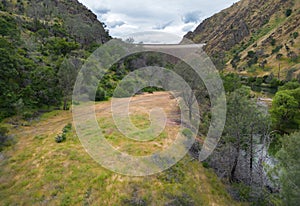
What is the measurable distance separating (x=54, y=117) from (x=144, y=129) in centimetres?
1080

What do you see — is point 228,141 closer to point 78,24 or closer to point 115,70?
point 115,70

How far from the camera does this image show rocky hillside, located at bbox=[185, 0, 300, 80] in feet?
258

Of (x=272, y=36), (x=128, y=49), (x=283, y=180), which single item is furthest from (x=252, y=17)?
(x=283, y=180)

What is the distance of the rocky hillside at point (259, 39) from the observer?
258 feet

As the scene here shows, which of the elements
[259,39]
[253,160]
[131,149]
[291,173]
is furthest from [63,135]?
[259,39]

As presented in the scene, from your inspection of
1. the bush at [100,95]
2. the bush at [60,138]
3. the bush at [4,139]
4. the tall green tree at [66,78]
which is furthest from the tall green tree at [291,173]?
the bush at [100,95]

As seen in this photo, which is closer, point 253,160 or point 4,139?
point 4,139

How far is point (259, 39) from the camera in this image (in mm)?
109062

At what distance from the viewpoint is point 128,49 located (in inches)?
2237

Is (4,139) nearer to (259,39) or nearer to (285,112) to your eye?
(285,112)

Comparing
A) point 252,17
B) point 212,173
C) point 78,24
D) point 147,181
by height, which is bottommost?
point 212,173

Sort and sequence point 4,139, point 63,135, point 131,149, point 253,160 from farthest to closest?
point 63,135 → point 253,160 → point 4,139 → point 131,149

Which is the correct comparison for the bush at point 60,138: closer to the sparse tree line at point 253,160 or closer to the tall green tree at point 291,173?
the sparse tree line at point 253,160

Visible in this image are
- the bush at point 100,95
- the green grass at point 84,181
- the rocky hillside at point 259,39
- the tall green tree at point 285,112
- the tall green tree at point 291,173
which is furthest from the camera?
the rocky hillside at point 259,39
